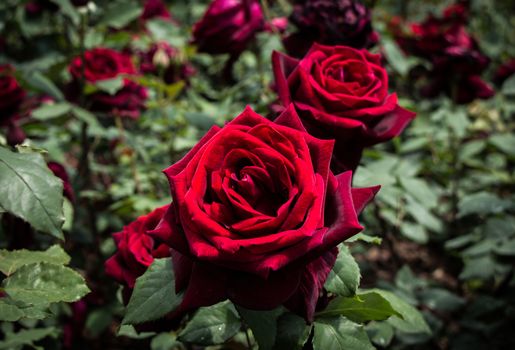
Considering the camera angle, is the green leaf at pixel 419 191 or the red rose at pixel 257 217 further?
the green leaf at pixel 419 191

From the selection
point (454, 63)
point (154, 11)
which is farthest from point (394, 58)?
point (154, 11)

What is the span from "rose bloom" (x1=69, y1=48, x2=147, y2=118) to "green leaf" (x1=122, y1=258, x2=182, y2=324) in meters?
1.08

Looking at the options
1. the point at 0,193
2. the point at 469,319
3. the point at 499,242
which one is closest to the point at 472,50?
the point at 499,242

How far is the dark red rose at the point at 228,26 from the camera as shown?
4.48 feet

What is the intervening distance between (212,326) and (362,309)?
248 mm

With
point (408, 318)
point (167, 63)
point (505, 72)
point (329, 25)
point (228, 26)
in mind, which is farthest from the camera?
point (505, 72)

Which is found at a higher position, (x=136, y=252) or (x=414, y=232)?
(x=136, y=252)

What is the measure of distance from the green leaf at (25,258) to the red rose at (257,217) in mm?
303

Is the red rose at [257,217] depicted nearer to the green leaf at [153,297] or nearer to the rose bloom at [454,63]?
the green leaf at [153,297]

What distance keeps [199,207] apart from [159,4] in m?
1.94

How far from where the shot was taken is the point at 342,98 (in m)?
0.83

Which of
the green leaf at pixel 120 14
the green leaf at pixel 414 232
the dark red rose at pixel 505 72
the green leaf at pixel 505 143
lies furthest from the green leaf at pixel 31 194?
the dark red rose at pixel 505 72

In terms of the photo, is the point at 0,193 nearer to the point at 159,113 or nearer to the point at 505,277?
the point at 159,113

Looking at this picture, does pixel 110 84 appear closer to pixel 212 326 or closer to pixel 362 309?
pixel 212 326
